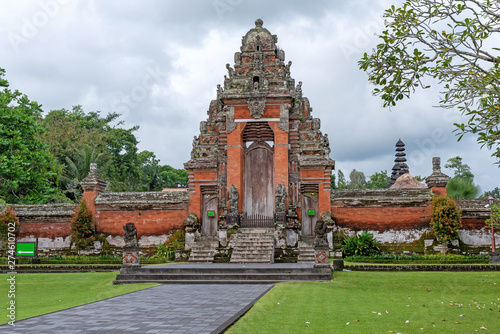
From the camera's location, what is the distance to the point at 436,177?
2161cm

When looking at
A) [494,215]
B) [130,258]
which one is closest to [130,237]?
[130,258]

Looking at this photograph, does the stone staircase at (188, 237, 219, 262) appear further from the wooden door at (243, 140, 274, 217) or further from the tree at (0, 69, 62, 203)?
the tree at (0, 69, 62, 203)

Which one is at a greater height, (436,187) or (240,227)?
(436,187)

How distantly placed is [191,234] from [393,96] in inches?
543

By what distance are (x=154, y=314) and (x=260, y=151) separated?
48.6ft

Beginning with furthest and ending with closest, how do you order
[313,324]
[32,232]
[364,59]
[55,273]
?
[32,232] → [55,273] → [364,59] → [313,324]

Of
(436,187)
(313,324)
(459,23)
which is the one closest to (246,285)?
(313,324)

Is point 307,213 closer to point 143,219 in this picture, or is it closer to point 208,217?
point 208,217

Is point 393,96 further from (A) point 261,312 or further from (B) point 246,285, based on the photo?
(B) point 246,285

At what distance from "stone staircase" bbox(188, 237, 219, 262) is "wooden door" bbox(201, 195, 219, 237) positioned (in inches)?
59.3

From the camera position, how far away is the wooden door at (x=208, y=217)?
877 inches

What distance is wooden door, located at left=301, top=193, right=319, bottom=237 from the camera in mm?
22258

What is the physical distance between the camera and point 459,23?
326 inches

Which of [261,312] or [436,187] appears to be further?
[436,187]
